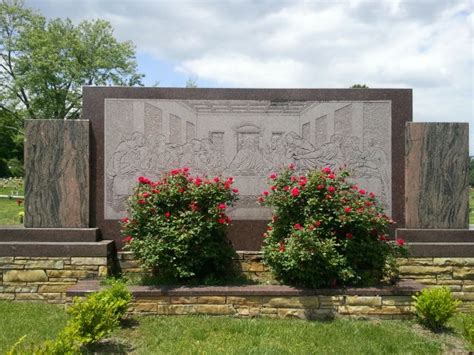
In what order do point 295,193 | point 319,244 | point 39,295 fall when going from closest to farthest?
point 319,244, point 295,193, point 39,295

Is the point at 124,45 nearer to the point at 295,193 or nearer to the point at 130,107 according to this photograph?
the point at 130,107

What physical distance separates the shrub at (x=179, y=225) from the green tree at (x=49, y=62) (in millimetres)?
25816

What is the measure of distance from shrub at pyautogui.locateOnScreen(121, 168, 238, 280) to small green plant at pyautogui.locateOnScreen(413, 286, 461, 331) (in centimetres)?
257

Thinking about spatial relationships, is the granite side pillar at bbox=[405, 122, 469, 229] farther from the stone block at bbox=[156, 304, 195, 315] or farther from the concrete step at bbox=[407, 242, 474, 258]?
the stone block at bbox=[156, 304, 195, 315]

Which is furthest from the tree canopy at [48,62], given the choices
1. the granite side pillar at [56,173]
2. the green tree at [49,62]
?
the granite side pillar at [56,173]

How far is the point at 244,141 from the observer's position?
6.86 meters

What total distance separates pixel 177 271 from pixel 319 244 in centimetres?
185

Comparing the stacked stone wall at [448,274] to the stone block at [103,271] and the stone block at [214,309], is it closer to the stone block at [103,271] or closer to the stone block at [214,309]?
the stone block at [214,309]

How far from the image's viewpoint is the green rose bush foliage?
5.39m

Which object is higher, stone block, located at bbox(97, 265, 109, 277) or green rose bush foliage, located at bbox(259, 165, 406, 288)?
green rose bush foliage, located at bbox(259, 165, 406, 288)

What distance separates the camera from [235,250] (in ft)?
22.2

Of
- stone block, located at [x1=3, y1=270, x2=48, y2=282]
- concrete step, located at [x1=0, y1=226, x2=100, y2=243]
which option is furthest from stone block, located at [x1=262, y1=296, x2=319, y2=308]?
stone block, located at [x1=3, y1=270, x2=48, y2=282]

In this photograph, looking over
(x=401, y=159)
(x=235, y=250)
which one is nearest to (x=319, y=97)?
(x=401, y=159)

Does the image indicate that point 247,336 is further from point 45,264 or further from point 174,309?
point 45,264
